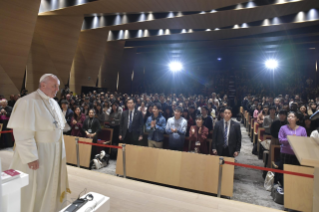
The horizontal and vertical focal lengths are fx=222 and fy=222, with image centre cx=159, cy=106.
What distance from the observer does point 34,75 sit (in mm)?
12789

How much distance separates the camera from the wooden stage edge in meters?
3.17

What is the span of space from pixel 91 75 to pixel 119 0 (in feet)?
29.7

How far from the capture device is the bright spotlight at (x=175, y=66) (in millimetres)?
25000

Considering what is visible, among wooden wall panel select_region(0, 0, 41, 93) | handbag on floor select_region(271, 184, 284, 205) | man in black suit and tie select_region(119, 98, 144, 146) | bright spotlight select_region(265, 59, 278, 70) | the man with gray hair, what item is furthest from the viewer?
bright spotlight select_region(265, 59, 278, 70)

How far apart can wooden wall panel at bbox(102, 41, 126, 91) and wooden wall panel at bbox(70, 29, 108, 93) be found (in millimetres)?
1587

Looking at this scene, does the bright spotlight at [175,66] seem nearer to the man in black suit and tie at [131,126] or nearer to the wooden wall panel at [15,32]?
the wooden wall panel at [15,32]

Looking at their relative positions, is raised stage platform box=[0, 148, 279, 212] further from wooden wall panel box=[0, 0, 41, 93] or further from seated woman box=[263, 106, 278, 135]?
wooden wall panel box=[0, 0, 41, 93]

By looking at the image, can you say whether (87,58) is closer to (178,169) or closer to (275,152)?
(178,169)

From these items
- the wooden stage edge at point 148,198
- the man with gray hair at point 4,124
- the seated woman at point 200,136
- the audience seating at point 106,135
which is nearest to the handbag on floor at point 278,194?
the wooden stage edge at point 148,198

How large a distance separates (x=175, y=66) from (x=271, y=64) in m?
9.80

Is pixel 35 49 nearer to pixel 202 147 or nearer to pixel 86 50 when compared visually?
pixel 86 50

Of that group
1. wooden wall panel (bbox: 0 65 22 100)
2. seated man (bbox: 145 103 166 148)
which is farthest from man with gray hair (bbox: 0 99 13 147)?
seated man (bbox: 145 103 166 148)

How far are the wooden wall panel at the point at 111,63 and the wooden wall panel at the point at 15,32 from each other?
27.0 feet

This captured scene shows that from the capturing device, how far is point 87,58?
53.4ft
